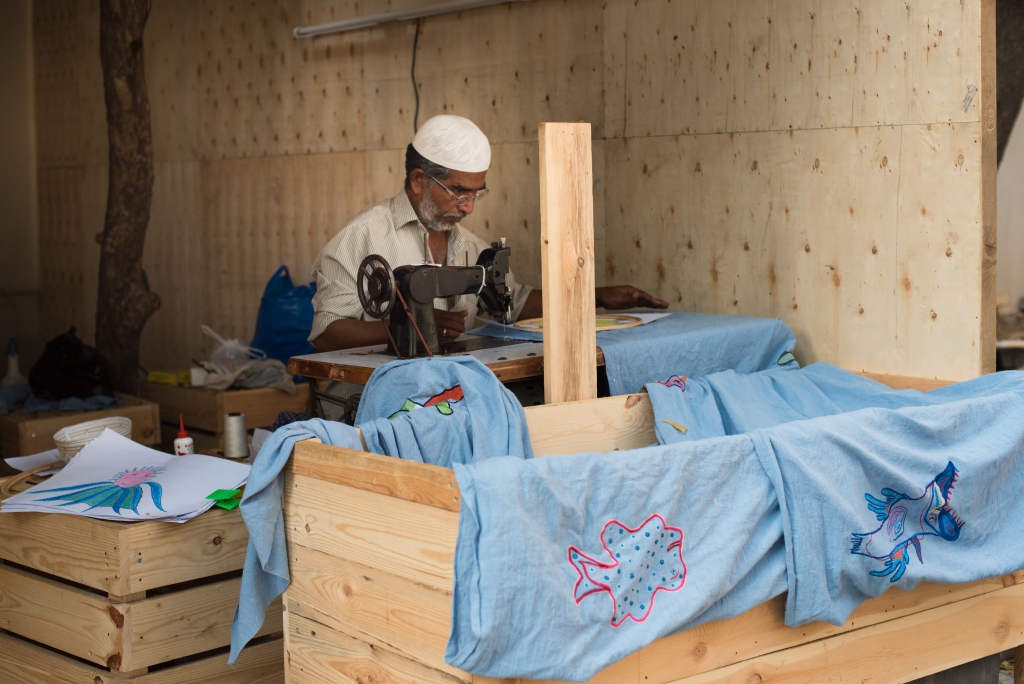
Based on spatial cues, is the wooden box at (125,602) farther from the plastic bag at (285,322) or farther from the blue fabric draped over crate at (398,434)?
the plastic bag at (285,322)

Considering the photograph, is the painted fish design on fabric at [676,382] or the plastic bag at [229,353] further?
the plastic bag at [229,353]

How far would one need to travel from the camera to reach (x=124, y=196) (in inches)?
215

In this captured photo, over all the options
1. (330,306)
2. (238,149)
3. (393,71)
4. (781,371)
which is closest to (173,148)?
(238,149)

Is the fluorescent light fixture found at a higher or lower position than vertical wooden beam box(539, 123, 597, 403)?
higher

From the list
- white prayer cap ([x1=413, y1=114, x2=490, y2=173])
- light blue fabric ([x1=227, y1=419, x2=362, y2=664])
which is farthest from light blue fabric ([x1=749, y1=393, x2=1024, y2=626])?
white prayer cap ([x1=413, y1=114, x2=490, y2=173])

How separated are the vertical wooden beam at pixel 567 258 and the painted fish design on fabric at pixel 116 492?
105 cm

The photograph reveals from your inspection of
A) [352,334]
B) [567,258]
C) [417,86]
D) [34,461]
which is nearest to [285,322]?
[417,86]

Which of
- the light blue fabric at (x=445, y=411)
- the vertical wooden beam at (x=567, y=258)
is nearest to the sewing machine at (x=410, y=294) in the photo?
the light blue fabric at (x=445, y=411)

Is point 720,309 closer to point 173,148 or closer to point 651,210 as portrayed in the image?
point 651,210

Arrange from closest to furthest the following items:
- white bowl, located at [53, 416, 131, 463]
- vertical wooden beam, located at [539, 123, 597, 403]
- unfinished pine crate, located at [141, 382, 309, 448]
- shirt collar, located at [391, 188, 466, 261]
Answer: vertical wooden beam, located at [539, 123, 597, 403], white bowl, located at [53, 416, 131, 463], shirt collar, located at [391, 188, 466, 261], unfinished pine crate, located at [141, 382, 309, 448]

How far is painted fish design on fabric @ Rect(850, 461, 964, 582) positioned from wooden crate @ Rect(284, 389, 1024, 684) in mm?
144

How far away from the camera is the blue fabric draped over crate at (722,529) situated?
5.96 ft

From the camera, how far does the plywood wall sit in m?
3.21

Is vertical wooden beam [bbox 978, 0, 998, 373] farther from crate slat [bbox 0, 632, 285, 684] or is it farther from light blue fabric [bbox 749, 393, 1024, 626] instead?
crate slat [bbox 0, 632, 285, 684]
